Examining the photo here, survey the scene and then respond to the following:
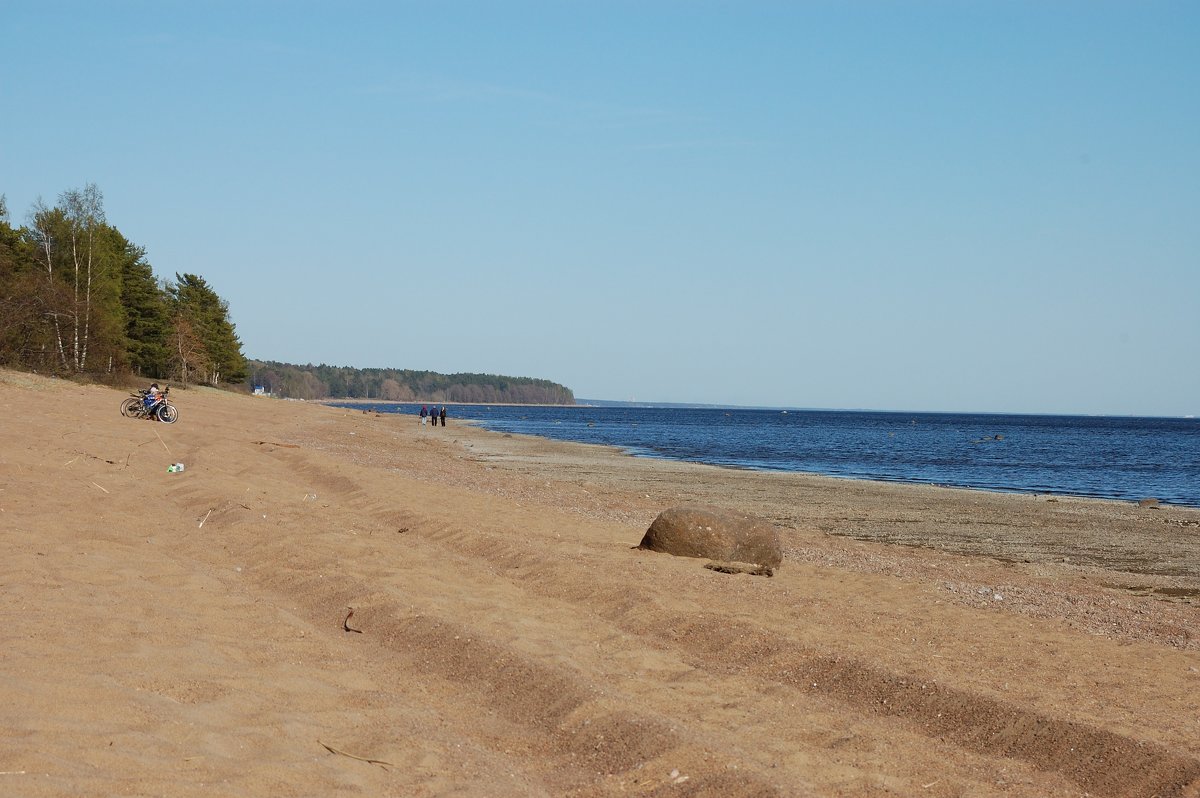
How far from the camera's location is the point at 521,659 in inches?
302

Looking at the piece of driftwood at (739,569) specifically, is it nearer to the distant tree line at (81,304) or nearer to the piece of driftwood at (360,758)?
the piece of driftwood at (360,758)

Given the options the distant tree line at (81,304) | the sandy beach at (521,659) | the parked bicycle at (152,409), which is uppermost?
the distant tree line at (81,304)

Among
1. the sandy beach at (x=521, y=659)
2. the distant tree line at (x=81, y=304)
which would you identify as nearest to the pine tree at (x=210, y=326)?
the distant tree line at (x=81, y=304)

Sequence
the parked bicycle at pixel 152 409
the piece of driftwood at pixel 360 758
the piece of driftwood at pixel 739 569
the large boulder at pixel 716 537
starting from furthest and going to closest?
the parked bicycle at pixel 152 409, the large boulder at pixel 716 537, the piece of driftwood at pixel 739 569, the piece of driftwood at pixel 360 758

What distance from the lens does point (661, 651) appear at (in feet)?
28.0

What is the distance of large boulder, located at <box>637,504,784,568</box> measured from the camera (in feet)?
43.4

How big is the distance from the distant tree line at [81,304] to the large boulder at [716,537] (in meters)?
39.8

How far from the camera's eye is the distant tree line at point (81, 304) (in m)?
45.3

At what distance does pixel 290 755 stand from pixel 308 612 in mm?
4032

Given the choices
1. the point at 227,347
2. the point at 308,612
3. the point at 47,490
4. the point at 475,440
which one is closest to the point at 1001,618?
the point at 308,612

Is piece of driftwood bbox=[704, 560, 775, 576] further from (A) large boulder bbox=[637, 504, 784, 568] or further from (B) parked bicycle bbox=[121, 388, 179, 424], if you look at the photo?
(B) parked bicycle bbox=[121, 388, 179, 424]

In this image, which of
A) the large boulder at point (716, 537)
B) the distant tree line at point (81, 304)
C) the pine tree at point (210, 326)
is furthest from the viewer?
the pine tree at point (210, 326)

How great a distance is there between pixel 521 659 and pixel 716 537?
6202 millimetres

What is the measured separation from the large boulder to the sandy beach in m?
0.58
